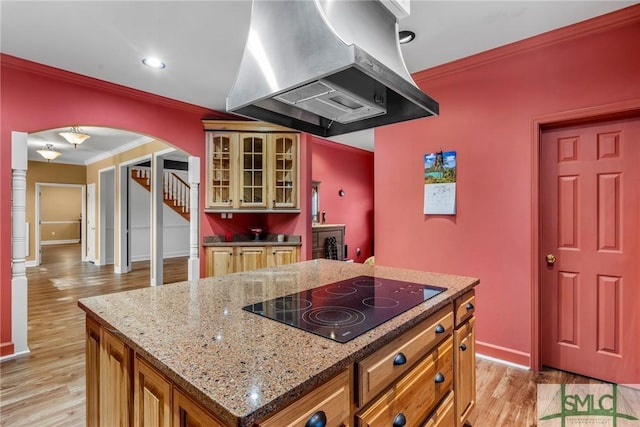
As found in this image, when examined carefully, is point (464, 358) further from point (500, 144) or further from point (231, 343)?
point (500, 144)

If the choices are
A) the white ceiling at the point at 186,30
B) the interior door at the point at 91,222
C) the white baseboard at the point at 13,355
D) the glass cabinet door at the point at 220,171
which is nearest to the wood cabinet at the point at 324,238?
the glass cabinet door at the point at 220,171

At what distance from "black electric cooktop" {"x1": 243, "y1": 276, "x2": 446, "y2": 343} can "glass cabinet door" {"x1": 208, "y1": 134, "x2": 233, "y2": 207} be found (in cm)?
280

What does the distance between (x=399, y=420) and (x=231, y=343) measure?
68cm

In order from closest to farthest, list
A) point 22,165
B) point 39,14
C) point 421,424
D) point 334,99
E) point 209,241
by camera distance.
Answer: point 421,424 → point 334,99 → point 39,14 → point 22,165 → point 209,241

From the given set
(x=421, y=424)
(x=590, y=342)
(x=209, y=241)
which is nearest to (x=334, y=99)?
(x=421, y=424)

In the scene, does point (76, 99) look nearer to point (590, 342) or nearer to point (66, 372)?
point (66, 372)

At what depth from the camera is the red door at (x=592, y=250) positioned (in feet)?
7.36

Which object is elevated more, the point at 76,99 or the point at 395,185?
the point at 76,99

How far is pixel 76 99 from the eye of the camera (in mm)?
3121

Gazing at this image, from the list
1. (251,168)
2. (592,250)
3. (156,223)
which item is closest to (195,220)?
(251,168)

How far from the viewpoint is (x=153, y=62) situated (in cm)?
289

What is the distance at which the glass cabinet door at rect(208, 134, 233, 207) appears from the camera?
4.18 metres

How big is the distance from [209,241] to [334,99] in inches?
127

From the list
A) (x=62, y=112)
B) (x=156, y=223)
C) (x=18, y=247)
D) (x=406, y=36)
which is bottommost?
(x=18, y=247)
